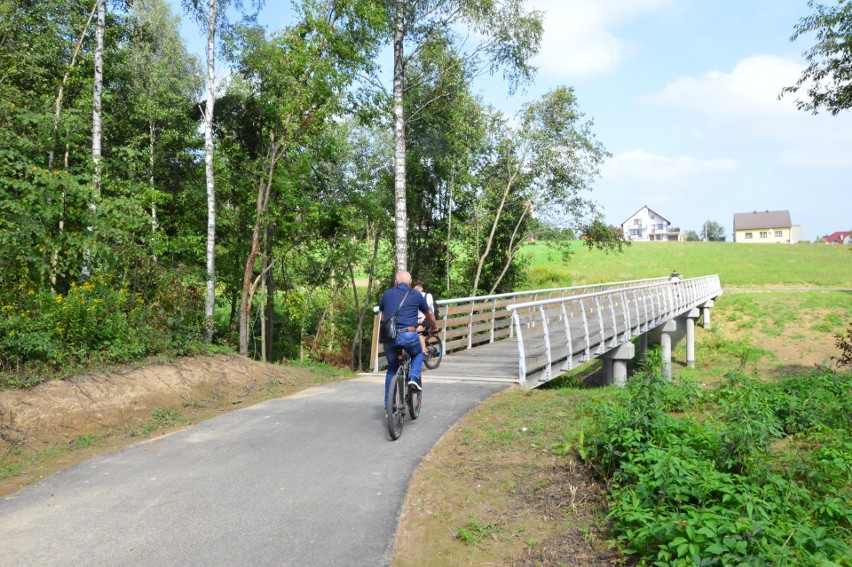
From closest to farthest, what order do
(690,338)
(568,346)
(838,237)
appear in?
(568,346)
(690,338)
(838,237)

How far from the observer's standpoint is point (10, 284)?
7.97 meters

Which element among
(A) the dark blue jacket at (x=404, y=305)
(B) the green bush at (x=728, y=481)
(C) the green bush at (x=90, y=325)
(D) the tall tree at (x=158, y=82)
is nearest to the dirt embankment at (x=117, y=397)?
(C) the green bush at (x=90, y=325)

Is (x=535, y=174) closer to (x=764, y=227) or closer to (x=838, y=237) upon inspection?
(x=764, y=227)

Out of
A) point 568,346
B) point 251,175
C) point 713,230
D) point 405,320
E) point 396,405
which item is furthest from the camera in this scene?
point 713,230

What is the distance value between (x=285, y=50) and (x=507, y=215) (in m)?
12.3

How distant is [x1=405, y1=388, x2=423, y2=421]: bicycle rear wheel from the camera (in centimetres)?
730

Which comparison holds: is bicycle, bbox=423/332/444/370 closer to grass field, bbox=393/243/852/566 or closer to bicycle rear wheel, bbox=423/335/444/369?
bicycle rear wheel, bbox=423/335/444/369

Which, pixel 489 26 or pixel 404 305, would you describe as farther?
pixel 489 26

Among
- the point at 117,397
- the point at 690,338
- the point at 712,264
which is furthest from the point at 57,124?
the point at 712,264

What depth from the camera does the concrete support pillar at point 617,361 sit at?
50.6 feet

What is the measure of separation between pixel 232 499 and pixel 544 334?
7.24m

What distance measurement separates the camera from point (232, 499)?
491 centimetres

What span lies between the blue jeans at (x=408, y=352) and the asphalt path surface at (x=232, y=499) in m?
0.69

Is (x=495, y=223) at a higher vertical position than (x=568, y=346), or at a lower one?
higher
